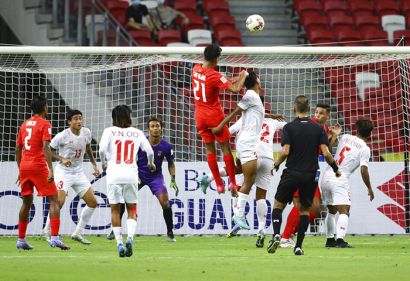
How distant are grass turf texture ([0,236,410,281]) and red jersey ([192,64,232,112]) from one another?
1.90 meters

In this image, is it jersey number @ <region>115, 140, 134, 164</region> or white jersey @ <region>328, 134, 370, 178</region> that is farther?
white jersey @ <region>328, 134, 370, 178</region>

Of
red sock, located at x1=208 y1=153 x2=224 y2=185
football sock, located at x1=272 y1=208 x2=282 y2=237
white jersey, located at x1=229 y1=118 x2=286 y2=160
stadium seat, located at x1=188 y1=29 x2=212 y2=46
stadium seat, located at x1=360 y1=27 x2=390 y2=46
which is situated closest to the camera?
football sock, located at x1=272 y1=208 x2=282 y2=237

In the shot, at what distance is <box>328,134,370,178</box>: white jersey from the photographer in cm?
1597

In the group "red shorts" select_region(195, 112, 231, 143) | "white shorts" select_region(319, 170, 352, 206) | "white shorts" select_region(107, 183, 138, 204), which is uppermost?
"red shorts" select_region(195, 112, 231, 143)

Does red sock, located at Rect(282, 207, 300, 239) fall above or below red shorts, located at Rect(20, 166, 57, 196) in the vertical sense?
below

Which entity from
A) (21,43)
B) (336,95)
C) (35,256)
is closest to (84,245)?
(35,256)

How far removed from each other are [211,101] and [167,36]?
33.5ft

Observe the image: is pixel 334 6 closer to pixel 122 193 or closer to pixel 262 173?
pixel 262 173

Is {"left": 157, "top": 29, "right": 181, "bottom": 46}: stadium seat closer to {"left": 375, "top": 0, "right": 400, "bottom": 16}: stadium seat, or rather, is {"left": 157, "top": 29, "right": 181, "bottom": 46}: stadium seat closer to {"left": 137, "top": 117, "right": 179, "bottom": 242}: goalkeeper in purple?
{"left": 375, "top": 0, "right": 400, "bottom": 16}: stadium seat

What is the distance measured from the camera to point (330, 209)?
16.0m

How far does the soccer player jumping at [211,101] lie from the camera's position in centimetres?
1516

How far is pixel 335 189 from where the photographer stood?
15.8 metres

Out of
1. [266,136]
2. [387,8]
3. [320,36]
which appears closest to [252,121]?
[266,136]

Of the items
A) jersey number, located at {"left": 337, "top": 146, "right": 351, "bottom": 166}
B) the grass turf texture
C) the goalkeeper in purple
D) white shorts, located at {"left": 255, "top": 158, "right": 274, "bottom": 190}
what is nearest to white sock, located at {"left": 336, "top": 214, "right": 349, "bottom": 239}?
the grass turf texture
